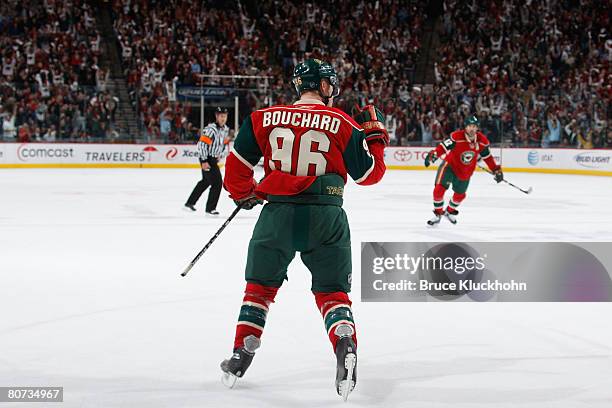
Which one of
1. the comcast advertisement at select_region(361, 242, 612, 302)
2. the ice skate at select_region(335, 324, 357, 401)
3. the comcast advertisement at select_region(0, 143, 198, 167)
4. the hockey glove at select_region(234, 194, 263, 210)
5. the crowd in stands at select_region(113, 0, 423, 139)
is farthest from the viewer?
the crowd in stands at select_region(113, 0, 423, 139)

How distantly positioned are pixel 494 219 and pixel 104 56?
16.3 meters

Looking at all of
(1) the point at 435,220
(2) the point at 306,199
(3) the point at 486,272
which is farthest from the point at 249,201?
(1) the point at 435,220

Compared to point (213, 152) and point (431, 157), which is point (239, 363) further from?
point (213, 152)

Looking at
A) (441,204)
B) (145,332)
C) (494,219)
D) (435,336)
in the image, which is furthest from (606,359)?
(494,219)

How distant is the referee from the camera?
1033 centimetres

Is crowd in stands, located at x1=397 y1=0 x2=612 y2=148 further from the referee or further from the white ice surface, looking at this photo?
the white ice surface

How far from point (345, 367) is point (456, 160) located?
699cm

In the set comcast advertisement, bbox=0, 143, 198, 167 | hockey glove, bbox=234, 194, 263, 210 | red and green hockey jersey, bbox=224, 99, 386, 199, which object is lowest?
comcast advertisement, bbox=0, 143, 198, 167

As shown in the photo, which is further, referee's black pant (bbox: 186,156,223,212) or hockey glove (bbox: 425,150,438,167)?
referee's black pant (bbox: 186,156,223,212)

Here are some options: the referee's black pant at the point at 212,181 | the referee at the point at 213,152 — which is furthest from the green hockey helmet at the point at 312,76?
the referee's black pant at the point at 212,181

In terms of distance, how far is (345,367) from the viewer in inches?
124

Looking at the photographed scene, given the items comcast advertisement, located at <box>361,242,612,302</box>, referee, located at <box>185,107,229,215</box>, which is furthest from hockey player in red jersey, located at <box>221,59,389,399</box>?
referee, located at <box>185,107,229,215</box>

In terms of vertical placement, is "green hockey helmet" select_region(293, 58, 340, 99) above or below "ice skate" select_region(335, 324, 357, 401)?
above

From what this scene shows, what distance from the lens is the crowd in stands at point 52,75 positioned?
19422mm
